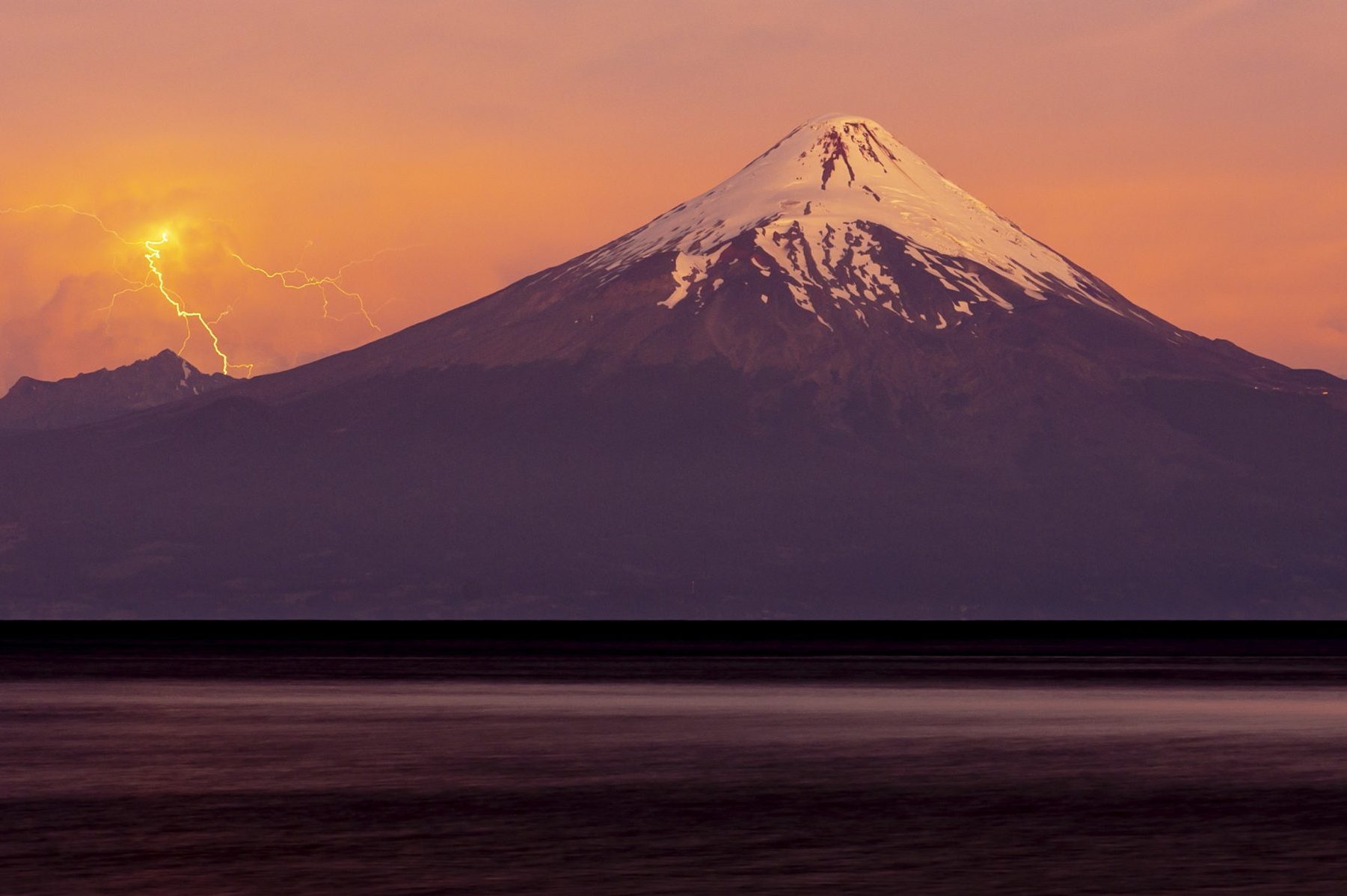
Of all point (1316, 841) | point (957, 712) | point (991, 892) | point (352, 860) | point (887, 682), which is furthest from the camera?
point (887, 682)

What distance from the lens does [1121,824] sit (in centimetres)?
3672

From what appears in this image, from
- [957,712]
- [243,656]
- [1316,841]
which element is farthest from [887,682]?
[1316,841]

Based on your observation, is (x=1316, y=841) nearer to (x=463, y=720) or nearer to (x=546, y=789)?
(x=546, y=789)

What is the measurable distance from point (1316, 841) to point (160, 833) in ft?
51.1

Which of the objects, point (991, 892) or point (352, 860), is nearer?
point (991, 892)

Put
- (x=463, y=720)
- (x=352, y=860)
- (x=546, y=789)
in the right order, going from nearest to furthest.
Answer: (x=352, y=860), (x=546, y=789), (x=463, y=720)

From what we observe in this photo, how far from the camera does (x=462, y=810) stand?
1524 inches

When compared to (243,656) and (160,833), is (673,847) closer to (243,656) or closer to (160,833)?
(160,833)

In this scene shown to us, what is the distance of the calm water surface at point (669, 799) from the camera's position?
30250 millimetres

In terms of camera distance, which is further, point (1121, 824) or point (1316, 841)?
point (1121, 824)

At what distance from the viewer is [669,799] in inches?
1617


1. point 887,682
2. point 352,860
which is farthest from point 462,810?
point 887,682

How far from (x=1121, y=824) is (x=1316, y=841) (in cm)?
345

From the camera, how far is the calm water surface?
3025cm
